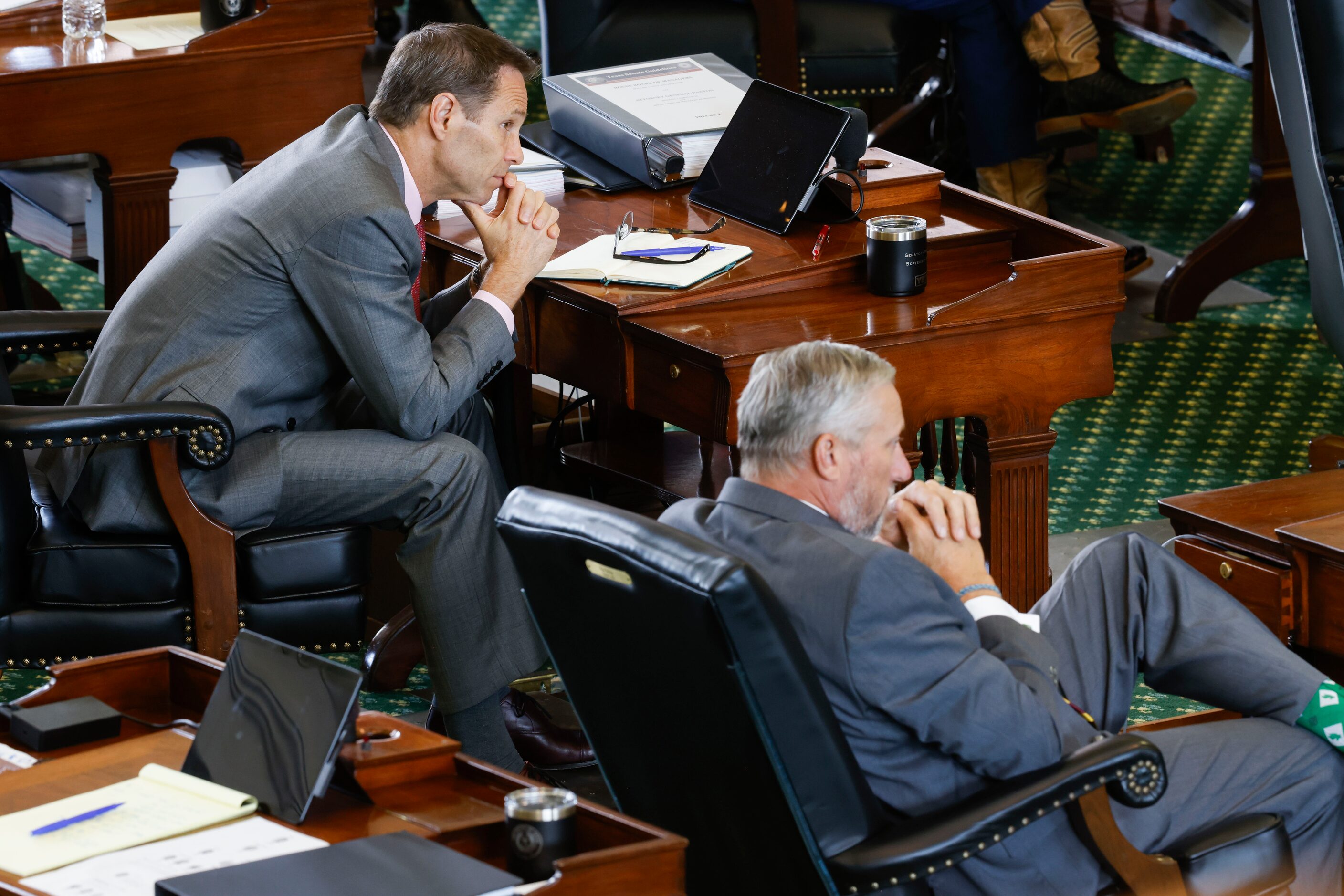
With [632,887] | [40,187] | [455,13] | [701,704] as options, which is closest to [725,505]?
[701,704]

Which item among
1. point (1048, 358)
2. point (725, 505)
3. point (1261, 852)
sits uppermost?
point (725, 505)

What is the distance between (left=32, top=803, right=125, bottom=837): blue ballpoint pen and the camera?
1.59m

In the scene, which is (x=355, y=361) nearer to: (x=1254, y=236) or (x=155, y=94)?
(x=155, y=94)

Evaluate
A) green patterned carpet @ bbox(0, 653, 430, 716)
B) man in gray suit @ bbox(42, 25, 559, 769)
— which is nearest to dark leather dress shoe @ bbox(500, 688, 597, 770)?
man in gray suit @ bbox(42, 25, 559, 769)

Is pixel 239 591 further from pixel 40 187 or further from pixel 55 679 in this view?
pixel 40 187

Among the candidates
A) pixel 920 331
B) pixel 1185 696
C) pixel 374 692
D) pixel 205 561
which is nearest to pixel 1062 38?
pixel 920 331

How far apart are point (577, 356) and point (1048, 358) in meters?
0.75

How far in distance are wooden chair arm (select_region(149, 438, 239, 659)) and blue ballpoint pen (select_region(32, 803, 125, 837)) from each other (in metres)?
0.93

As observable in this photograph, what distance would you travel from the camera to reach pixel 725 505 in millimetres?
1951

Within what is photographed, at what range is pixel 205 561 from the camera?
2.57 meters

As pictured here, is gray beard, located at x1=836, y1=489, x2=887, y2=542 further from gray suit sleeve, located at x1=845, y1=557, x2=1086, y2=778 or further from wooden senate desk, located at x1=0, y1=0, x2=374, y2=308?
wooden senate desk, located at x1=0, y1=0, x2=374, y2=308

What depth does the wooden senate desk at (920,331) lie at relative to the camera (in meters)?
2.71

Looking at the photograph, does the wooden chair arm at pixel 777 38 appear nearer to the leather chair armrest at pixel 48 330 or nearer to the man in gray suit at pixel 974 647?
the leather chair armrest at pixel 48 330

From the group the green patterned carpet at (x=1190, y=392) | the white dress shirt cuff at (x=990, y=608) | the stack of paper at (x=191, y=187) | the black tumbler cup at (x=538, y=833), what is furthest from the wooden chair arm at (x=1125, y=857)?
the stack of paper at (x=191, y=187)
